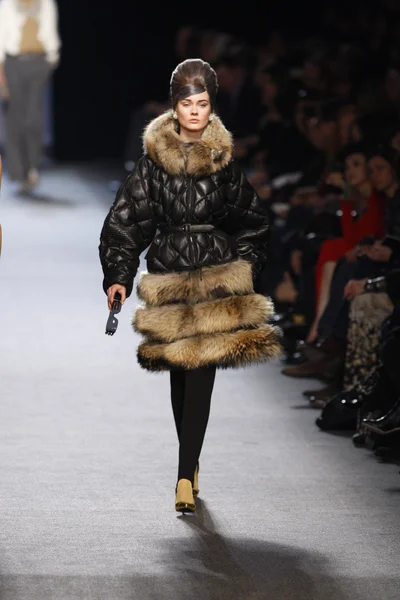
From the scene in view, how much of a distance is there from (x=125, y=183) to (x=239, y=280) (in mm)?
366

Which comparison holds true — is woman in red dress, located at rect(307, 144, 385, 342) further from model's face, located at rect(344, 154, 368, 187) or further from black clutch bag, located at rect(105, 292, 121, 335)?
black clutch bag, located at rect(105, 292, 121, 335)

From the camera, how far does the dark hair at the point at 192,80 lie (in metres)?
3.79

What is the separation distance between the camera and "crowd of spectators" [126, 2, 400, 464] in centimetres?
475

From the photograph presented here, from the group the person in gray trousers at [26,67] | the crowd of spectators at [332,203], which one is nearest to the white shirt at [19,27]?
the person in gray trousers at [26,67]

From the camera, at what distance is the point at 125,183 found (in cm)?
383

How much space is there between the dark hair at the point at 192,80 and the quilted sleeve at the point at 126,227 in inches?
7.6

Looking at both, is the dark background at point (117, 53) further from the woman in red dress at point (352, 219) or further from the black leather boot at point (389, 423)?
the black leather boot at point (389, 423)

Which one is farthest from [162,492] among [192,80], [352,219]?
[352,219]

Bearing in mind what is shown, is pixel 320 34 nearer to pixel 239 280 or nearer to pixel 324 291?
pixel 324 291

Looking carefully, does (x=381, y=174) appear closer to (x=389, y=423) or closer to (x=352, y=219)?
(x=352, y=219)

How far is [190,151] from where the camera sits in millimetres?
3812

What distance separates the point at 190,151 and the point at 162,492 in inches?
34.7

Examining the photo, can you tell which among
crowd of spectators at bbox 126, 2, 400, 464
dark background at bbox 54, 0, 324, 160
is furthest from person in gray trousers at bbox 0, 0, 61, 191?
dark background at bbox 54, 0, 324, 160

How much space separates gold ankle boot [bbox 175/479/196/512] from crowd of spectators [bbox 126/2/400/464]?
0.61m
